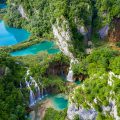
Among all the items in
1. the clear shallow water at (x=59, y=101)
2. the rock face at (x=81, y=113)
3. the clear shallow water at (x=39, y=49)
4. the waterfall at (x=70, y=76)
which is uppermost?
the clear shallow water at (x=39, y=49)

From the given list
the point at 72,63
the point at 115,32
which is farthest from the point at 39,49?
the point at 115,32

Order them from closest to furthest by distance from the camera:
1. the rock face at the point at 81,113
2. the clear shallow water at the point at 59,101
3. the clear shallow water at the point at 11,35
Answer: the rock face at the point at 81,113 → the clear shallow water at the point at 59,101 → the clear shallow water at the point at 11,35

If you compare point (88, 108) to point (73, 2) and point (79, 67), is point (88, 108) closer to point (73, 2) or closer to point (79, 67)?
point (79, 67)

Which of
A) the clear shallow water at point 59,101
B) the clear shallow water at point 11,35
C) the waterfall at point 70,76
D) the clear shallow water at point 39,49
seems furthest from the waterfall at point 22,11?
the clear shallow water at point 59,101

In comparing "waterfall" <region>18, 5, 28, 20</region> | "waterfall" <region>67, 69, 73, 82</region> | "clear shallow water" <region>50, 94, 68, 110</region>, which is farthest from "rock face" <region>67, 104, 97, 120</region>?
"waterfall" <region>18, 5, 28, 20</region>

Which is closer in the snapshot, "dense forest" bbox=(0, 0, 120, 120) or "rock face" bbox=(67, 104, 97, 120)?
"rock face" bbox=(67, 104, 97, 120)

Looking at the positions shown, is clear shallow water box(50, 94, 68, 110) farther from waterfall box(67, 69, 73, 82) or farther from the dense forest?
waterfall box(67, 69, 73, 82)

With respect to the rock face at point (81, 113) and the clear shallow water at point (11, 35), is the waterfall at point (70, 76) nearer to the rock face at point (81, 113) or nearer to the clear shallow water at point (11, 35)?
the rock face at point (81, 113)
